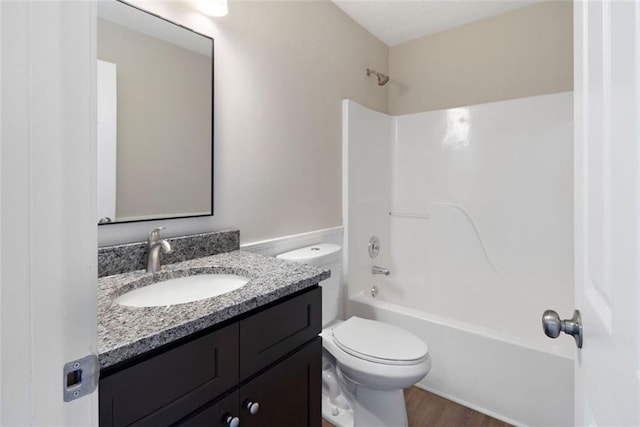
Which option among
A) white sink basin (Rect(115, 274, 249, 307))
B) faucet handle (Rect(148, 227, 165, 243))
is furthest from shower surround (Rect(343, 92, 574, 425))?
faucet handle (Rect(148, 227, 165, 243))

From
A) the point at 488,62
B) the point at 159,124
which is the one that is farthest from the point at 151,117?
the point at 488,62

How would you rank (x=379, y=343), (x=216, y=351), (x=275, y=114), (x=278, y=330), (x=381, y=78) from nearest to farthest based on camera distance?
(x=216, y=351)
(x=278, y=330)
(x=379, y=343)
(x=275, y=114)
(x=381, y=78)

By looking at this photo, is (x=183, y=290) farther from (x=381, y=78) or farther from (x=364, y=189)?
(x=381, y=78)

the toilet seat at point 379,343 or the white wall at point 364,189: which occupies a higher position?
the white wall at point 364,189

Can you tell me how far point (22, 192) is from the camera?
31 centimetres

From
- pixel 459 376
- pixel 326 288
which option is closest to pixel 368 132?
pixel 326 288

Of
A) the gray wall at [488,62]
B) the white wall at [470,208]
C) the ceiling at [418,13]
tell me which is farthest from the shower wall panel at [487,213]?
the ceiling at [418,13]

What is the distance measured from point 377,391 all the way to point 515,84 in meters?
2.15

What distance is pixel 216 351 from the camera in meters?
0.78

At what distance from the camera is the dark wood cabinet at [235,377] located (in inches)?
25.3

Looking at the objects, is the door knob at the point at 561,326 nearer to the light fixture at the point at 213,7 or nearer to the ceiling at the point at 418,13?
the light fixture at the point at 213,7

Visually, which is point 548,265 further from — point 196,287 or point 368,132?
point 196,287

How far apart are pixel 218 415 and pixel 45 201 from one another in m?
0.69

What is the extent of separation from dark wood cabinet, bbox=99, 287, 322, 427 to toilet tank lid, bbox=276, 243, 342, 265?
0.50 metres
